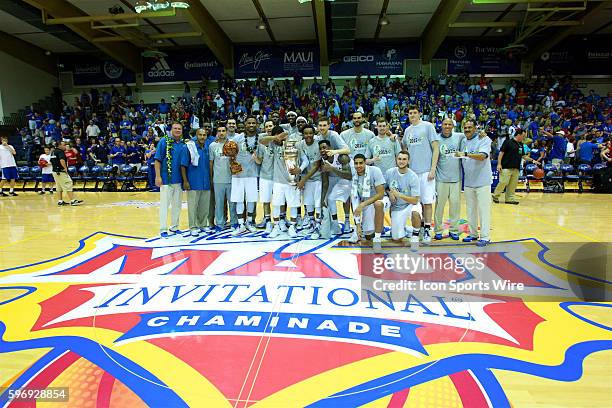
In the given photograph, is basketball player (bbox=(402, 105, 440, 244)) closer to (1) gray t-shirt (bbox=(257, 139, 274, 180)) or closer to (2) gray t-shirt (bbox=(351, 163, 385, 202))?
(2) gray t-shirt (bbox=(351, 163, 385, 202))

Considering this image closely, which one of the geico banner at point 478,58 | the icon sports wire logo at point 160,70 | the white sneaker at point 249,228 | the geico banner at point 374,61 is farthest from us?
the icon sports wire logo at point 160,70

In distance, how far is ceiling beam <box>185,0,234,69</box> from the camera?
640 inches

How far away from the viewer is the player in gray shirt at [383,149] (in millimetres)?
5602

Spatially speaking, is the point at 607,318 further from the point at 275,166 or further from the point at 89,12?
the point at 89,12

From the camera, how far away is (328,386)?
7.45ft

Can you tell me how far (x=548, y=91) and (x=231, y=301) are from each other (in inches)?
816

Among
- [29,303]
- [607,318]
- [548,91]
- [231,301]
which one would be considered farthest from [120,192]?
[548,91]

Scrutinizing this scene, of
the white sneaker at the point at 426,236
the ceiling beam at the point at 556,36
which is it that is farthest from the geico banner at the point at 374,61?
the white sneaker at the point at 426,236

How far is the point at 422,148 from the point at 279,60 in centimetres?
1794

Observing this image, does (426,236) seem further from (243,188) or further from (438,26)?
(438,26)

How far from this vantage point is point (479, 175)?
5.15m

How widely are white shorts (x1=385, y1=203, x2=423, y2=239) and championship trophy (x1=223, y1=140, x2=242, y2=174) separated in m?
2.42

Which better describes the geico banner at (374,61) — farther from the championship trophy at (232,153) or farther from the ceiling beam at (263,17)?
the championship trophy at (232,153)

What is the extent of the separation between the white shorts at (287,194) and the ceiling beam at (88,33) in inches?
591
